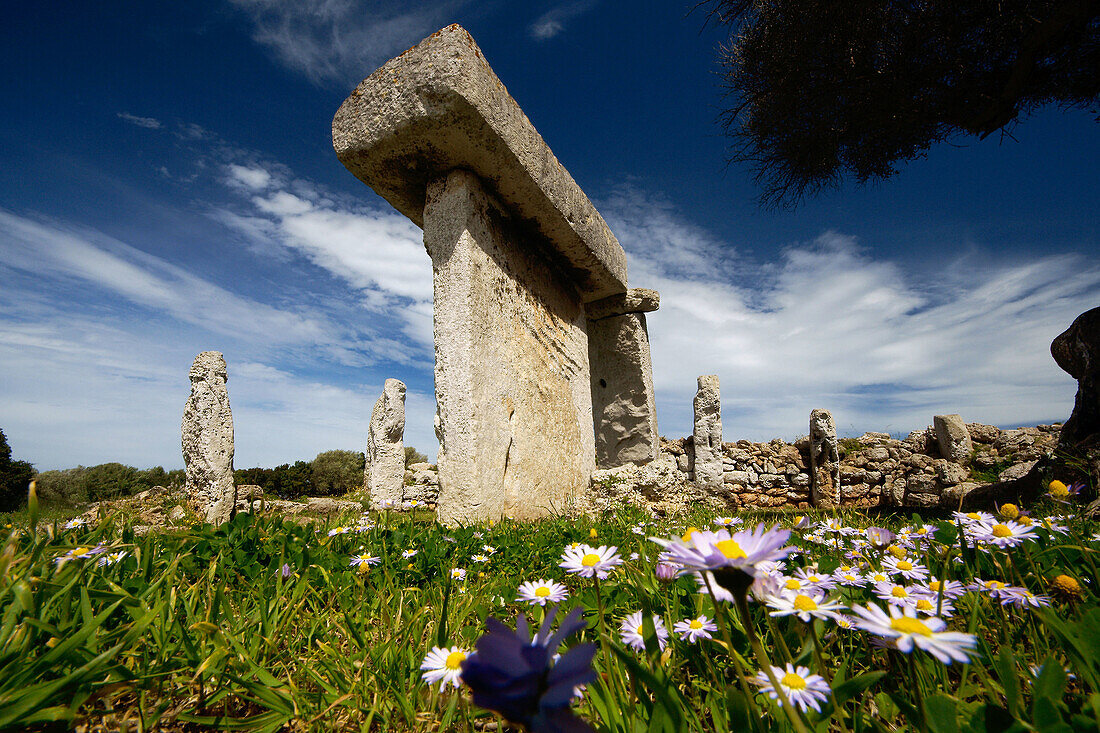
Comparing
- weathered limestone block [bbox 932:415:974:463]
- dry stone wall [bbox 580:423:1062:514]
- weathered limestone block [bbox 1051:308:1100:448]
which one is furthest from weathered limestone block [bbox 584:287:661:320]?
weathered limestone block [bbox 932:415:974:463]

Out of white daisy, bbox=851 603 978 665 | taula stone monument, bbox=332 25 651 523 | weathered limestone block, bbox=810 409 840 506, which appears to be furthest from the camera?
weathered limestone block, bbox=810 409 840 506

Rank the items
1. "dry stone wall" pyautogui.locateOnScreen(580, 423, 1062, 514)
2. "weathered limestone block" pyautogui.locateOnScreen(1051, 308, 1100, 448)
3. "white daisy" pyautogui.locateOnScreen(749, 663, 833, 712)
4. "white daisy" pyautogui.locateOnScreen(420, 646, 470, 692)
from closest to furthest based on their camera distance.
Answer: "white daisy" pyautogui.locateOnScreen(749, 663, 833, 712)
"white daisy" pyautogui.locateOnScreen(420, 646, 470, 692)
"weathered limestone block" pyautogui.locateOnScreen(1051, 308, 1100, 448)
"dry stone wall" pyautogui.locateOnScreen(580, 423, 1062, 514)

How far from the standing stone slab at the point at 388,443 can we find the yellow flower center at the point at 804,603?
9713 millimetres

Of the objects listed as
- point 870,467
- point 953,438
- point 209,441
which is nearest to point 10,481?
point 209,441

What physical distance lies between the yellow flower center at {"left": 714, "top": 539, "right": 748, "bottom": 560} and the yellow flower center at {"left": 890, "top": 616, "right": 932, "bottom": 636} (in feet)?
0.75

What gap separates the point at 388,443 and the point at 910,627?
1012 cm

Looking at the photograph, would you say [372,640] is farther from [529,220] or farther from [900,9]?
[900,9]

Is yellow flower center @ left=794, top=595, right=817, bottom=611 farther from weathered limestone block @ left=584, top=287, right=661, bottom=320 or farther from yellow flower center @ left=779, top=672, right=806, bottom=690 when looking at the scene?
weathered limestone block @ left=584, top=287, right=661, bottom=320

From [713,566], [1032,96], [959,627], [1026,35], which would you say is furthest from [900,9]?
[713,566]

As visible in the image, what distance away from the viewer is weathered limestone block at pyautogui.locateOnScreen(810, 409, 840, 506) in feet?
27.6

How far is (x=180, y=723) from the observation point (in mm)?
1042

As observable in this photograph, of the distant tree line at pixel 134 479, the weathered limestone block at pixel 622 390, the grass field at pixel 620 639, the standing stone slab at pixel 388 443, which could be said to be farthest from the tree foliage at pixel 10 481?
the grass field at pixel 620 639

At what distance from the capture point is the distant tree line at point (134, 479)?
534 inches

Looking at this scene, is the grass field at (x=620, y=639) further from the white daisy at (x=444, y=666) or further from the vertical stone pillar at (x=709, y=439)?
the vertical stone pillar at (x=709, y=439)
